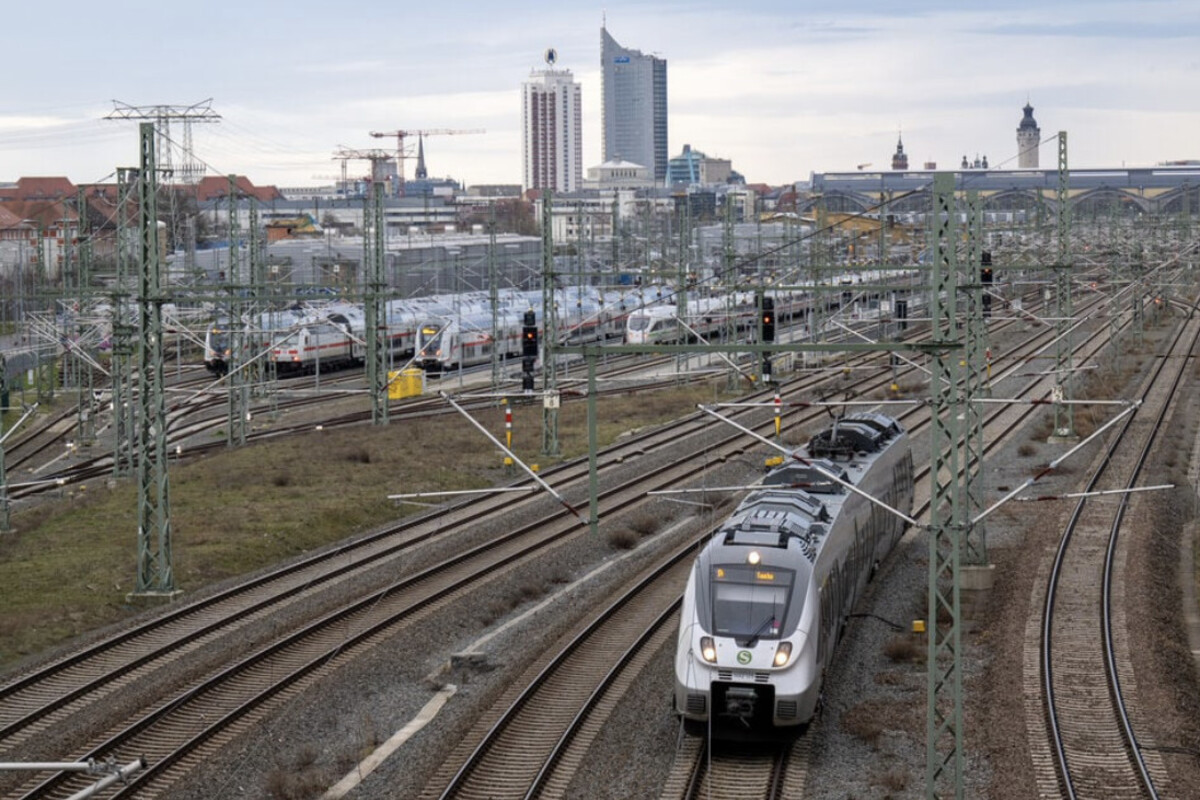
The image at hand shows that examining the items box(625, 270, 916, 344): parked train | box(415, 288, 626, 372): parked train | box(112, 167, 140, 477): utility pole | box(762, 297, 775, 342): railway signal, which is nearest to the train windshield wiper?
box(762, 297, 775, 342): railway signal

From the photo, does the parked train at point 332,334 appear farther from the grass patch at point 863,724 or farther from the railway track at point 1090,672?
the grass patch at point 863,724

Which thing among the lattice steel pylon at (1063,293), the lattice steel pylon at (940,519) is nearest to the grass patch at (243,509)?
the lattice steel pylon at (1063,293)

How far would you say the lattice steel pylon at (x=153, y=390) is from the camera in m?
22.2

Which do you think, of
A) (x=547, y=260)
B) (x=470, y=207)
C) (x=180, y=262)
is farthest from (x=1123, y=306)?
(x=470, y=207)

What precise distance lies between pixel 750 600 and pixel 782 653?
754 millimetres

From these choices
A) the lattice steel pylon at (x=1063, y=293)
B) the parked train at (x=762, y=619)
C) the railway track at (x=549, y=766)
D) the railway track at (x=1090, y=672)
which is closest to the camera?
the railway track at (x=549, y=766)

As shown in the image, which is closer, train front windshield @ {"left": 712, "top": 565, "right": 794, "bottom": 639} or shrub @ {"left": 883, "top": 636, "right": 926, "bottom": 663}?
train front windshield @ {"left": 712, "top": 565, "right": 794, "bottom": 639}

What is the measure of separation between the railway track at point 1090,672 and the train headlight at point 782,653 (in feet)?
9.31

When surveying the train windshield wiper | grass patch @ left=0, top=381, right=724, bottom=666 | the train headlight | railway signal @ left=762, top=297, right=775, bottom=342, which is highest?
railway signal @ left=762, top=297, right=775, bottom=342

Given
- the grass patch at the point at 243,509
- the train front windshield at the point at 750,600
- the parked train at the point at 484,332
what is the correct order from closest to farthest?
the train front windshield at the point at 750,600 → the grass patch at the point at 243,509 → the parked train at the point at 484,332

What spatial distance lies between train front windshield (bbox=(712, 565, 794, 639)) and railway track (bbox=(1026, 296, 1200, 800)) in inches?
125

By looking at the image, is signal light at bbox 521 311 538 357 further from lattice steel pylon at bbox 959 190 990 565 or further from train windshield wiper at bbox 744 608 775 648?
train windshield wiper at bbox 744 608 775 648

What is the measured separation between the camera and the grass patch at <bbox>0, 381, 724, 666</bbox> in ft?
76.4

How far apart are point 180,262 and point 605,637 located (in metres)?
65.5
